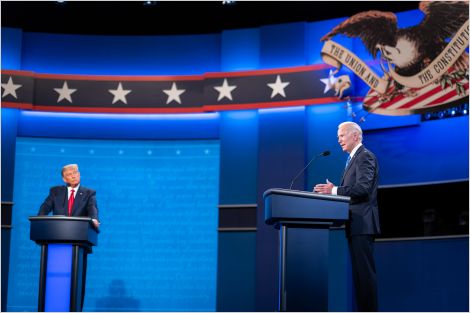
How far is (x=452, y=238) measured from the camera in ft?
22.0

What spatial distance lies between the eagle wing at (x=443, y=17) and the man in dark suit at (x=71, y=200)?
3749 millimetres

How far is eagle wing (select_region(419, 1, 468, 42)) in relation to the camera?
6.88 metres

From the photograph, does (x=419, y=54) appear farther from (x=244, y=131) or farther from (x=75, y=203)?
(x=75, y=203)

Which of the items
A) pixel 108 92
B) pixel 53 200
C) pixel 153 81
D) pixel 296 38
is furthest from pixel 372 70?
pixel 53 200

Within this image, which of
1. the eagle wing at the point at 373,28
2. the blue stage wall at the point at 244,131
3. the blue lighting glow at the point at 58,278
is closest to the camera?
the blue lighting glow at the point at 58,278

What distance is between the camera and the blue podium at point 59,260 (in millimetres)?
4949

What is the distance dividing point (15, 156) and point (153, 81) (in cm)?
180

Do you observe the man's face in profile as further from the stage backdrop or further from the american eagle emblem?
the american eagle emblem

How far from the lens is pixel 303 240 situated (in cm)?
413

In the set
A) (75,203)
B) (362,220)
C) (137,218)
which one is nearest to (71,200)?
(75,203)

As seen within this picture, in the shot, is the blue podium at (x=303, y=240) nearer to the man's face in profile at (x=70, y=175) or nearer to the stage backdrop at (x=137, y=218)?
the man's face in profile at (x=70, y=175)

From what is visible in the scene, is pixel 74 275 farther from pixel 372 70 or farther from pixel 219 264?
pixel 372 70

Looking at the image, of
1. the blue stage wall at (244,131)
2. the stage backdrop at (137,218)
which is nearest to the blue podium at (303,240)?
the blue stage wall at (244,131)

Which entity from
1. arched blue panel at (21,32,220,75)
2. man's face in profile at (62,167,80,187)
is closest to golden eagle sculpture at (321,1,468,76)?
arched blue panel at (21,32,220,75)
